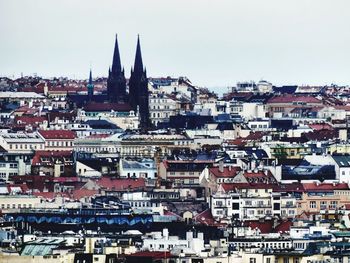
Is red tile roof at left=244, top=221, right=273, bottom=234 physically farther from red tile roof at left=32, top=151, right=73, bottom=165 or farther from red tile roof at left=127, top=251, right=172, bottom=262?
red tile roof at left=32, top=151, right=73, bottom=165

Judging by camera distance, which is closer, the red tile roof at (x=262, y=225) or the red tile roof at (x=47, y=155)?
the red tile roof at (x=262, y=225)

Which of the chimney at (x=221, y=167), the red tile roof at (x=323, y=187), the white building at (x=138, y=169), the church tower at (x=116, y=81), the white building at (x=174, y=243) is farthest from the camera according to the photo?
the church tower at (x=116, y=81)

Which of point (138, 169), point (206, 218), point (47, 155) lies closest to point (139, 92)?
point (47, 155)

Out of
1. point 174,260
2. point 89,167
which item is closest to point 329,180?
point 89,167

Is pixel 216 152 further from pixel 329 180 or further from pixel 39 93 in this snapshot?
pixel 39 93

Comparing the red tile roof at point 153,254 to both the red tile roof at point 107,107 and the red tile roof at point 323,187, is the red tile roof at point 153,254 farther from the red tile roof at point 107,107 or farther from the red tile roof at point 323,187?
the red tile roof at point 107,107

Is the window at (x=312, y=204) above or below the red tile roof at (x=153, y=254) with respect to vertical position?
above

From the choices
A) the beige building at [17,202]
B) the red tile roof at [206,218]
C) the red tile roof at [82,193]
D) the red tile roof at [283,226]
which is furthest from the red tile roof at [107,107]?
the red tile roof at [283,226]
